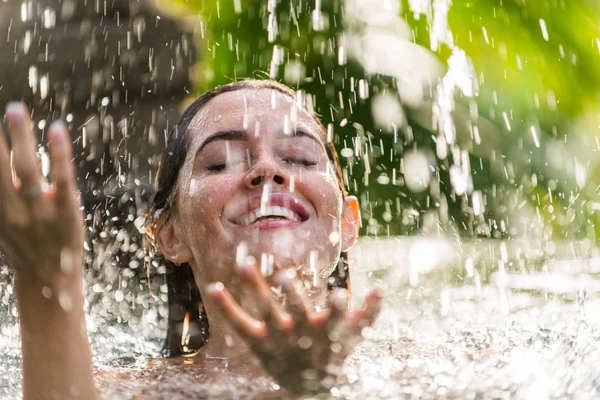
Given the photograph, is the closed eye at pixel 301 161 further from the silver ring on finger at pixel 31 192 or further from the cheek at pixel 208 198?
the silver ring on finger at pixel 31 192

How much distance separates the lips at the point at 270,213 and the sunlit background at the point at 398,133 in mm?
777

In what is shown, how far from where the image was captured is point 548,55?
19.8 ft

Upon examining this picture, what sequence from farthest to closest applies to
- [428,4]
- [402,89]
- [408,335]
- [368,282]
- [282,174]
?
[402,89] → [428,4] → [368,282] → [408,335] → [282,174]

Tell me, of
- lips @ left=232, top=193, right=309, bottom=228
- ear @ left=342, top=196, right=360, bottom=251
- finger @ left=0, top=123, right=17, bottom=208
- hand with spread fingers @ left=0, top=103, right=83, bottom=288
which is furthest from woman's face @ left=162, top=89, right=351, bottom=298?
finger @ left=0, top=123, right=17, bottom=208

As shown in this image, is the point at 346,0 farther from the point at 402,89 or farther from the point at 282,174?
the point at 282,174

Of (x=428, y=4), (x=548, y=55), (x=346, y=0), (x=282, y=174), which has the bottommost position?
(x=282, y=174)

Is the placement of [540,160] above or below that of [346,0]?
below

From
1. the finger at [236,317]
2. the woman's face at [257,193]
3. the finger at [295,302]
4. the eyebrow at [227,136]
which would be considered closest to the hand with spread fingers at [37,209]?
the finger at [236,317]

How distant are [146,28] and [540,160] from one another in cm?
401

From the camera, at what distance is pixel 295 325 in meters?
1.58

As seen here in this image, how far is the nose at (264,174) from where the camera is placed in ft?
7.97

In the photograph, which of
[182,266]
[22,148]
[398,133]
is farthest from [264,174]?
[398,133]

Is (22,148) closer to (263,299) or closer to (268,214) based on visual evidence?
(263,299)

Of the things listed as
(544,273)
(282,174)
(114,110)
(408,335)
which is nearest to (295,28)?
(114,110)
